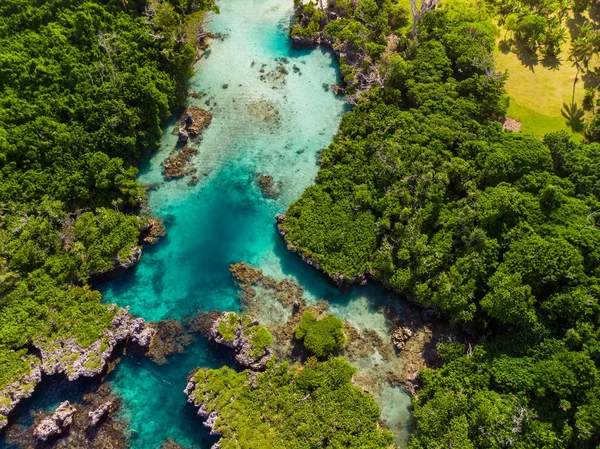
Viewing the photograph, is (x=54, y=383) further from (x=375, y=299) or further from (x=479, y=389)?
(x=479, y=389)

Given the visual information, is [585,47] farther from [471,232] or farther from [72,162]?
[72,162]

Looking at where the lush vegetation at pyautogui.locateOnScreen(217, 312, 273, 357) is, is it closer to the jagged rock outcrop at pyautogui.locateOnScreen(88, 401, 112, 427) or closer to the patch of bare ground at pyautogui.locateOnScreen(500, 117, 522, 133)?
the jagged rock outcrop at pyautogui.locateOnScreen(88, 401, 112, 427)

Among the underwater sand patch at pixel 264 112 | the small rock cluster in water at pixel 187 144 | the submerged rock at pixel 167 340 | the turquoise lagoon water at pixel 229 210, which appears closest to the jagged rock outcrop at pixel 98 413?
the turquoise lagoon water at pixel 229 210

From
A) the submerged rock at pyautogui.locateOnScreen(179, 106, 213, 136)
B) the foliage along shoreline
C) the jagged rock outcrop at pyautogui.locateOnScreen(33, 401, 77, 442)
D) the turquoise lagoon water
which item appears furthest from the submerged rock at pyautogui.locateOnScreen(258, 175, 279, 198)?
the jagged rock outcrop at pyautogui.locateOnScreen(33, 401, 77, 442)

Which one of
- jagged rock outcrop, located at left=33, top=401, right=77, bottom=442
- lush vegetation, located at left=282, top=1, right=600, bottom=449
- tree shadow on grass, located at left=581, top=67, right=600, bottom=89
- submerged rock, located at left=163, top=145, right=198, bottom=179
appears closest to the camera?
lush vegetation, located at left=282, top=1, right=600, bottom=449

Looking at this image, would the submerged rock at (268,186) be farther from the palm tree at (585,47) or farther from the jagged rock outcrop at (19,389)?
the palm tree at (585,47)

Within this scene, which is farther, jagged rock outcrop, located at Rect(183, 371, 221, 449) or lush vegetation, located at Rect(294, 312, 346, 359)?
lush vegetation, located at Rect(294, 312, 346, 359)
